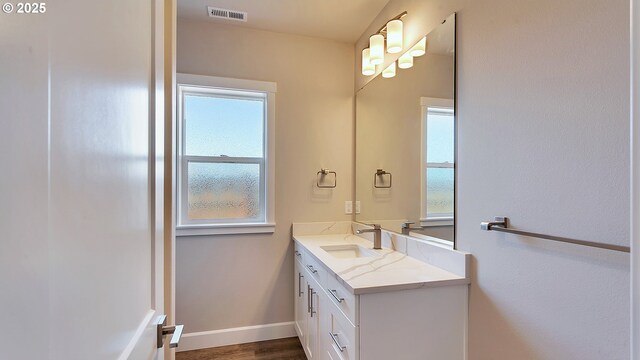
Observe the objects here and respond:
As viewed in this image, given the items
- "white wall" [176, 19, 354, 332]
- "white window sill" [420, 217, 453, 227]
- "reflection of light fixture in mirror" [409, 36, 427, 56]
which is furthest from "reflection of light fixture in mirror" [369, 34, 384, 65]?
"white window sill" [420, 217, 453, 227]

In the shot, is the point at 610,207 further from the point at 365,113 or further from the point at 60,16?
the point at 365,113

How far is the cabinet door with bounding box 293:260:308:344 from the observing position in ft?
7.34

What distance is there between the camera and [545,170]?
1082mm

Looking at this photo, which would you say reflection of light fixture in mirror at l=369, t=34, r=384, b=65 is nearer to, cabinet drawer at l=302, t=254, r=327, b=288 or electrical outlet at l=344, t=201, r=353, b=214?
electrical outlet at l=344, t=201, r=353, b=214

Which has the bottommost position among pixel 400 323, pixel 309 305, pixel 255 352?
pixel 255 352

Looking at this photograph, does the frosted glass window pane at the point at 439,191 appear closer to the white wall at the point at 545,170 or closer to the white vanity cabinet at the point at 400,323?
the white wall at the point at 545,170

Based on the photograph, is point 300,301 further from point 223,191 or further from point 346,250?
point 223,191

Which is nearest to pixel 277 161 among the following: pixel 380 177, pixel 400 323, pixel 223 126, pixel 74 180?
pixel 223 126

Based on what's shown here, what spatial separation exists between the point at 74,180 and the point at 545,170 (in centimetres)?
137

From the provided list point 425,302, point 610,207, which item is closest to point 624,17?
point 610,207

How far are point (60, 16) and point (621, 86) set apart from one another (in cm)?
134

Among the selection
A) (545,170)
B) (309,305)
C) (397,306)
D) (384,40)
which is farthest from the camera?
(384,40)

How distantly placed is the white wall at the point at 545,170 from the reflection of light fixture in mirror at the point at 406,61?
1.34 feet

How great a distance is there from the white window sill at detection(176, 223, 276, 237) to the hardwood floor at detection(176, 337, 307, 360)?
3.07 feet
